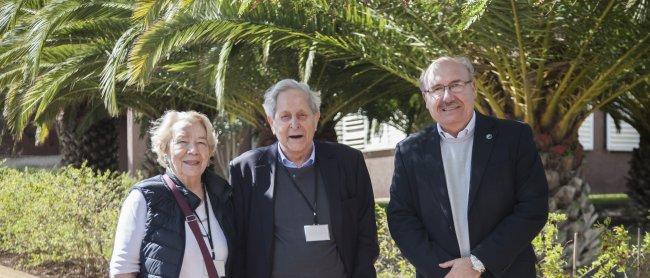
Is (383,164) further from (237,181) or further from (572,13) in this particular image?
(237,181)

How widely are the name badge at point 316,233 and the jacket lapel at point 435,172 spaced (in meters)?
0.47

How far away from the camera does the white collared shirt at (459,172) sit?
3871 millimetres

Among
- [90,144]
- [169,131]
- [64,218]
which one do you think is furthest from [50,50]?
[169,131]

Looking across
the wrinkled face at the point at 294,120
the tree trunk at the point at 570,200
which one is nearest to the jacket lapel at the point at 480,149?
the wrinkled face at the point at 294,120

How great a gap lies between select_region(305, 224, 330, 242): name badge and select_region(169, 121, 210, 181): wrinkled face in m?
0.54

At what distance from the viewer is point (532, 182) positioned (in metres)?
3.86

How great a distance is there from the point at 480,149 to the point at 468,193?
196mm

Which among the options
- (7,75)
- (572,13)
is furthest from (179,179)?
(7,75)

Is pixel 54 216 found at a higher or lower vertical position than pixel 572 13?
lower

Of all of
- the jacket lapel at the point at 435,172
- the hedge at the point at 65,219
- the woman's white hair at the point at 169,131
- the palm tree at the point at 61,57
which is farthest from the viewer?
the palm tree at the point at 61,57

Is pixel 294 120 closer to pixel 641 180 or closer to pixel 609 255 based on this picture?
pixel 609 255

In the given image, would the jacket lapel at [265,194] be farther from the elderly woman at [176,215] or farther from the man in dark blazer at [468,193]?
the man in dark blazer at [468,193]

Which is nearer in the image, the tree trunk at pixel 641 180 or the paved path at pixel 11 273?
the paved path at pixel 11 273

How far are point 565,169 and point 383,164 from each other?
11.6 m
